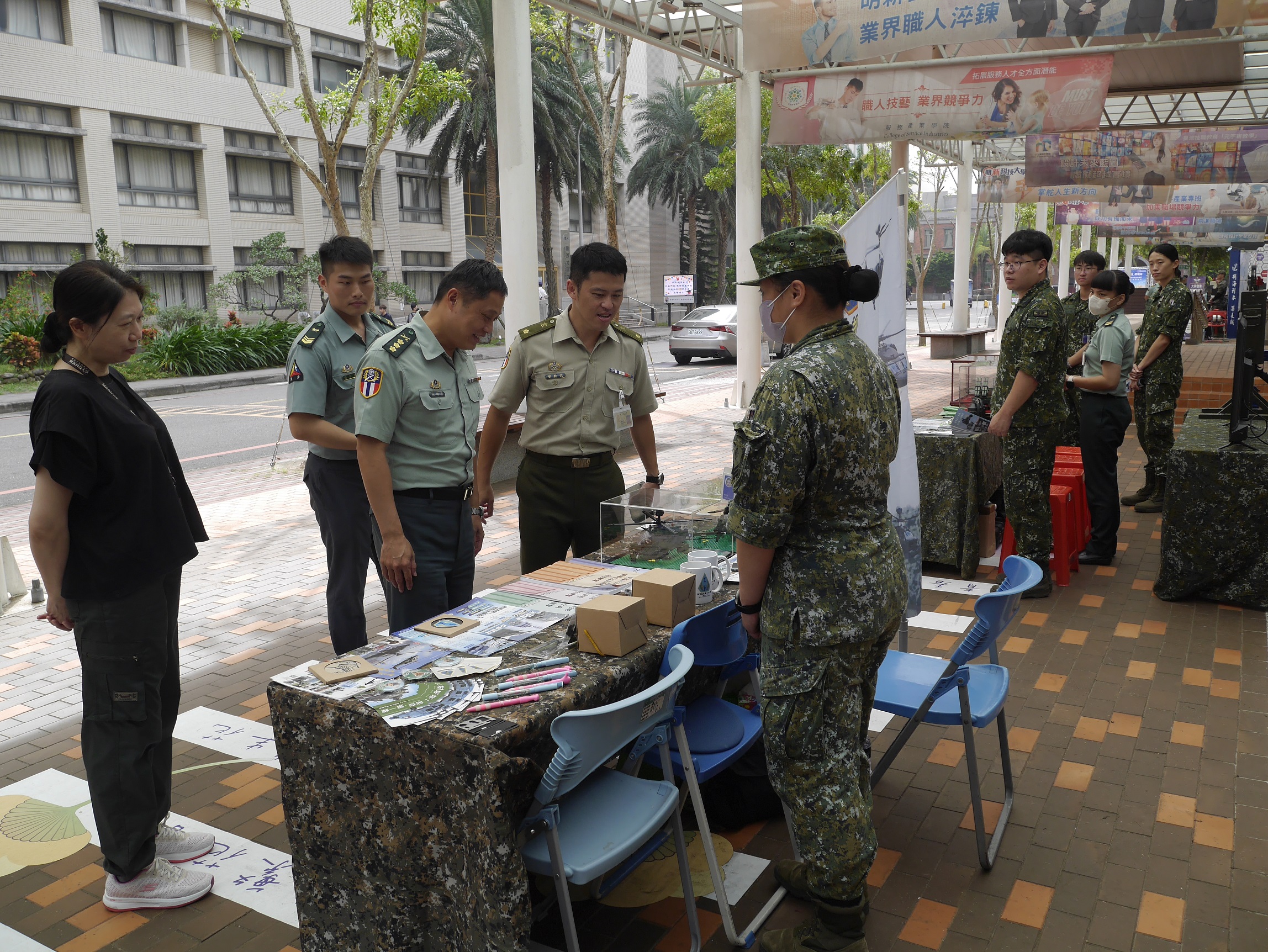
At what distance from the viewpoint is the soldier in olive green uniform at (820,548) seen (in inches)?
88.0

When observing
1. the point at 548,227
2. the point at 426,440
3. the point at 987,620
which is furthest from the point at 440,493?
the point at 548,227

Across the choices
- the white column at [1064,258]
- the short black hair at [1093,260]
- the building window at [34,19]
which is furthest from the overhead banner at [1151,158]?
the building window at [34,19]

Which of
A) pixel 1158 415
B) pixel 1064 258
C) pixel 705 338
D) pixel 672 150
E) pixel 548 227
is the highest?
pixel 672 150

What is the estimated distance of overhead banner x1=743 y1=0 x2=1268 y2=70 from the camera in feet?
20.1

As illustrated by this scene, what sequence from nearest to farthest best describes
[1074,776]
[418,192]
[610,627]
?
1. [610,627]
2. [1074,776]
3. [418,192]

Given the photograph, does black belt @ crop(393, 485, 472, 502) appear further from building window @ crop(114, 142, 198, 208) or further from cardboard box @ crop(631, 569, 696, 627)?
building window @ crop(114, 142, 198, 208)

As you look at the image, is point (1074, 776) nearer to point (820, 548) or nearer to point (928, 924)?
point (928, 924)

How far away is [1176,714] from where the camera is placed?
396 centimetres

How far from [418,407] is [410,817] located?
4.80 feet

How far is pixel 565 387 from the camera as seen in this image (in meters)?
3.82

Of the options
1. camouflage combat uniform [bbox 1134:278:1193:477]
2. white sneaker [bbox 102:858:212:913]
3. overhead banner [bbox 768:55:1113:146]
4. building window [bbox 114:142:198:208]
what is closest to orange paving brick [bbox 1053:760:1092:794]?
white sneaker [bbox 102:858:212:913]

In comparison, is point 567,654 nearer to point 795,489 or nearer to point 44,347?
point 795,489

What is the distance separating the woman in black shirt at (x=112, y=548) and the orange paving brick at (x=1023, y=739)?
2847mm

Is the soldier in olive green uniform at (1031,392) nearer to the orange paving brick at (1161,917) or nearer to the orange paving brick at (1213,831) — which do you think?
the orange paving brick at (1213,831)
